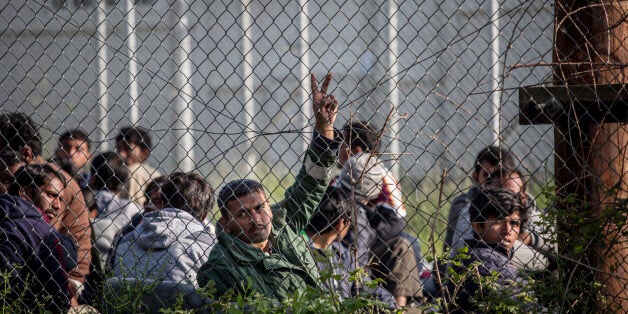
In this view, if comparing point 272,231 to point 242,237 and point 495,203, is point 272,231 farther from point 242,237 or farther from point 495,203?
point 495,203

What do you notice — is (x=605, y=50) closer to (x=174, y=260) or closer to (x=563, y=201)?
(x=563, y=201)

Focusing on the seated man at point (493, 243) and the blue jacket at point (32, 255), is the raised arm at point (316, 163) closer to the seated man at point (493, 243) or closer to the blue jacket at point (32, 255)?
the seated man at point (493, 243)

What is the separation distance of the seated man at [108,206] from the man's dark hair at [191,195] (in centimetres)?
30

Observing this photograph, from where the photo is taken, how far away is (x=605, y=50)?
12.1 ft

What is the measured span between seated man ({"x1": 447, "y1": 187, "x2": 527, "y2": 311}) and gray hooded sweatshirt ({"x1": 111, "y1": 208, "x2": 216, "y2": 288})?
1348mm

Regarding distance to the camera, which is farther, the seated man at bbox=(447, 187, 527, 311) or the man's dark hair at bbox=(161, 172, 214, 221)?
the man's dark hair at bbox=(161, 172, 214, 221)

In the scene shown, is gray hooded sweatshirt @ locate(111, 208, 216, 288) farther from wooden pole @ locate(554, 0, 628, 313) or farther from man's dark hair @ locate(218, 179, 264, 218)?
wooden pole @ locate(554, 0, 628, 313)

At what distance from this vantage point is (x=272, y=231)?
14.1 ft

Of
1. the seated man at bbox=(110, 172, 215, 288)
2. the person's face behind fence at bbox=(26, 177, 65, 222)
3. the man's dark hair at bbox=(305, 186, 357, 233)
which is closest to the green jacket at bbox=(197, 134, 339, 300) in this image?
the seated man at bbox=(110, 172, 215, 288)

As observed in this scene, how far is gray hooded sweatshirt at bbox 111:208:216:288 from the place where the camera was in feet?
14.7

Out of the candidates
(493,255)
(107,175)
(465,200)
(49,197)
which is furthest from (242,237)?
(107,175)

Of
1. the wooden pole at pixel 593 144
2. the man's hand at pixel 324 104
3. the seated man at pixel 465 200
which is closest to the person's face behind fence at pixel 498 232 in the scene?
the seated man at pixel 465 200

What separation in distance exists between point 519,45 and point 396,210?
4543mm

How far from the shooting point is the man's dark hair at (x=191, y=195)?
5.10m
